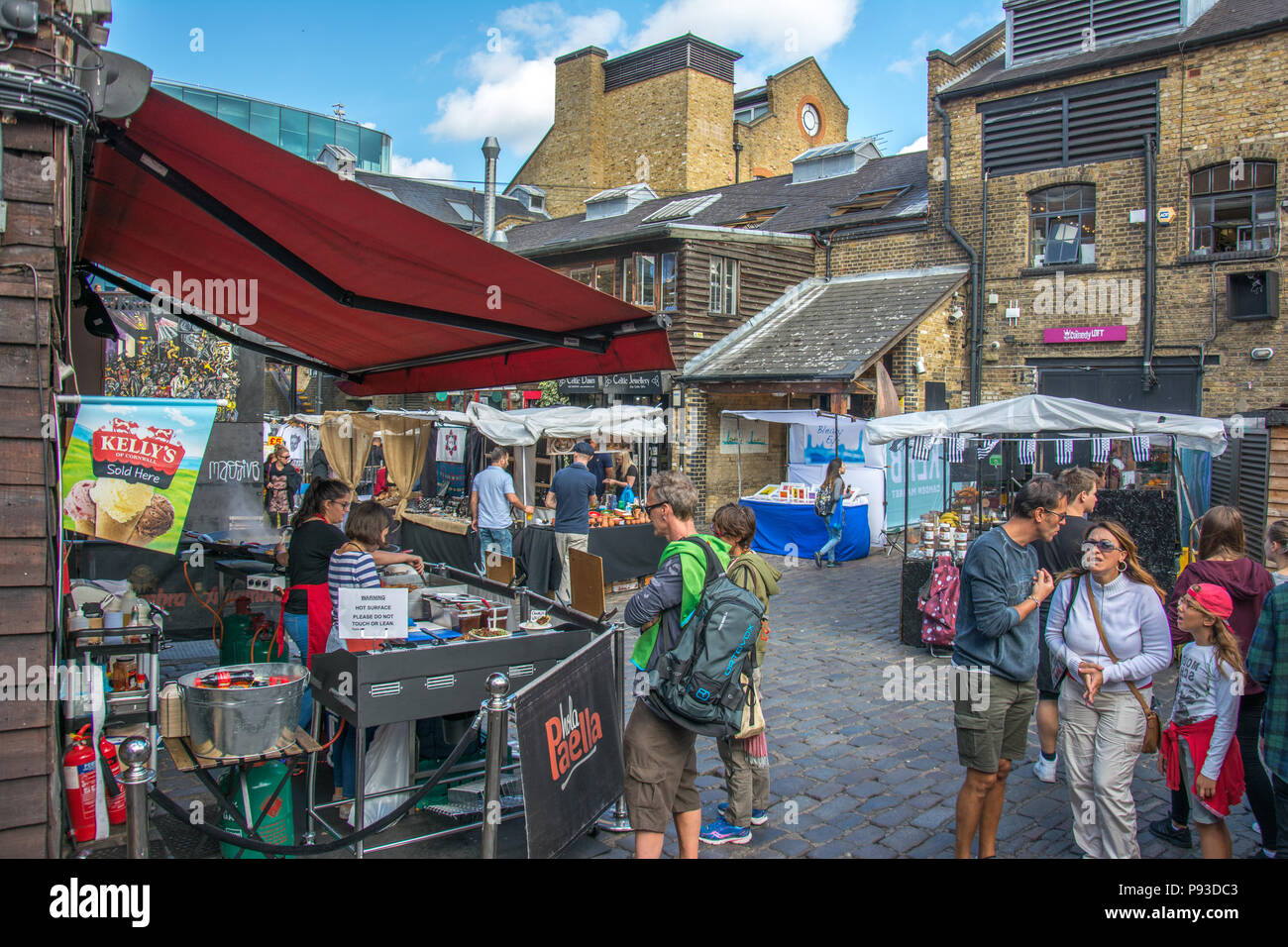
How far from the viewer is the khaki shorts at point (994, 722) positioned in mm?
4094

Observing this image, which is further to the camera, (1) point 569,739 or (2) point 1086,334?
(2) point 1086,334

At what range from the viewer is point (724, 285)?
68.2 ft

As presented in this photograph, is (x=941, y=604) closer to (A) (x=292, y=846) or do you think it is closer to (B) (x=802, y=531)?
(B) (x=802, y=531)

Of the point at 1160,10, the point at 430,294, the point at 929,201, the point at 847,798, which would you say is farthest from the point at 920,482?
the point at 430,294

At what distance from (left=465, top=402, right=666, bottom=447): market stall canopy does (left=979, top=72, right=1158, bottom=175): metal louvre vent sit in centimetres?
980

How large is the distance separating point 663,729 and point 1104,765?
211 cm

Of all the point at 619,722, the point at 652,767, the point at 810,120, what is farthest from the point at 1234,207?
the point at 810,120

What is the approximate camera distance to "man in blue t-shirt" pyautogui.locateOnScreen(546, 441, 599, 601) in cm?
1152

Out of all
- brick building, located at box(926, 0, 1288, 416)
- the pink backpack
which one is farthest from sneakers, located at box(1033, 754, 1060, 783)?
brick building, located at box(926, 0, 1288, 416)

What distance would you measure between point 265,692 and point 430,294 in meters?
2.27

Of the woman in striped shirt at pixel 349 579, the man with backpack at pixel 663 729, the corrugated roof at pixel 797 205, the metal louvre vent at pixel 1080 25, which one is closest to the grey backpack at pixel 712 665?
the man with backpack at pixel 663 729

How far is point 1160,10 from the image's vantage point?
56.6 ft

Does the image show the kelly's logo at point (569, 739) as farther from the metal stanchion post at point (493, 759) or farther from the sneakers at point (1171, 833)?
the sneakers at point (1171, 833)

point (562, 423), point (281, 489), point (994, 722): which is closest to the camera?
point (994, 722)
